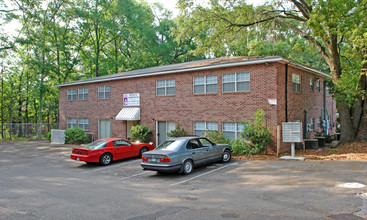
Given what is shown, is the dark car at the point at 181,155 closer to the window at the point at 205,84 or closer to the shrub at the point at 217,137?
the shrub at the point at 217,137

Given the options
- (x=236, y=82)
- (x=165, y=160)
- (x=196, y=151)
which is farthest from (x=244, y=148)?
(x=165, y=160)

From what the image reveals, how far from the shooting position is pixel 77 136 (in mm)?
23141

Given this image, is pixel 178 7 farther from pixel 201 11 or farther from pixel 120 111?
pixel 120 111

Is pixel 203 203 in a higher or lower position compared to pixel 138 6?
lower

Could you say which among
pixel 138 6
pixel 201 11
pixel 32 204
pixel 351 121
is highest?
pixel 138 6

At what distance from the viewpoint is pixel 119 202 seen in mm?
7043

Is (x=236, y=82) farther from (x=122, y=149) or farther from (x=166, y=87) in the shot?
(x=122, y=149)

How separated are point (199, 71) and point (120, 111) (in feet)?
25.7

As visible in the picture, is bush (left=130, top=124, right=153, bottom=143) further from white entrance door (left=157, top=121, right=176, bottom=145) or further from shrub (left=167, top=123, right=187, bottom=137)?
shrub (left=167, top=123, right=187, bottom=137)

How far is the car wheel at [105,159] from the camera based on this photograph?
13.4 m

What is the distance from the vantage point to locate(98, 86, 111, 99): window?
22592 mm

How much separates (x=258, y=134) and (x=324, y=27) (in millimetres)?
6405

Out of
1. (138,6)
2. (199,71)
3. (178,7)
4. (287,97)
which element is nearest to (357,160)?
(287,97)

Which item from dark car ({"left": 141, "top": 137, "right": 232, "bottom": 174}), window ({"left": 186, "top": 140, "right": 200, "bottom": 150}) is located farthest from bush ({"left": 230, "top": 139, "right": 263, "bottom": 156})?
window ({"left": 186, "top": 140, "right": 200, "bottom": 150})
